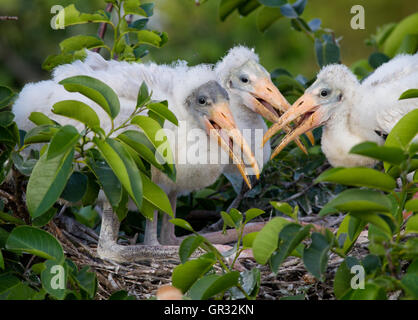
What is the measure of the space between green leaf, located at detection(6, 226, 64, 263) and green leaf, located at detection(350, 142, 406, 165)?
3.11 ft

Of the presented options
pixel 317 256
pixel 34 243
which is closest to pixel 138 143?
pixel 34 243

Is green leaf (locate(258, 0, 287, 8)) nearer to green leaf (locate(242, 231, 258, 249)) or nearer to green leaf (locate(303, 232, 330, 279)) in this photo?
green leaf (locate(242, 231, 258, 249))

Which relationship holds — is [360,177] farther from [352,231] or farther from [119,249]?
[119,249]

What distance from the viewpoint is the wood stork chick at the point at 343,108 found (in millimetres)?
3318

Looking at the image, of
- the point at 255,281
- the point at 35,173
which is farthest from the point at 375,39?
the point at 35,173

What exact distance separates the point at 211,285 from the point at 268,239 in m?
0.22

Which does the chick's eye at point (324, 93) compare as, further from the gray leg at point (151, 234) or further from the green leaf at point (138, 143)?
the green leaf at point (138, 143)

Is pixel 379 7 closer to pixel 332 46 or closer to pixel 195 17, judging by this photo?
pixel 195 17

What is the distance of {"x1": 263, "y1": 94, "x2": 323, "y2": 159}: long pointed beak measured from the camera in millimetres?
3338

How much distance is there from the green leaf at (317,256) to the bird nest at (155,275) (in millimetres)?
577

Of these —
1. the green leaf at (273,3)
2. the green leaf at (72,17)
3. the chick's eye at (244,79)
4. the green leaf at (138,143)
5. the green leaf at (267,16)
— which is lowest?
the green leaf at (138,143)

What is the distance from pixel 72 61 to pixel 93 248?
904 millimetres

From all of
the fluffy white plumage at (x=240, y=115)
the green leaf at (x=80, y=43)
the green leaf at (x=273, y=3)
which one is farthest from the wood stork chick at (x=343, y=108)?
the green leaf at (x=80, y=43)

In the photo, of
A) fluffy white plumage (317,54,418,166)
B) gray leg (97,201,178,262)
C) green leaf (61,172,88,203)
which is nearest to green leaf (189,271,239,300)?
green leaf (61,172,88,203)
